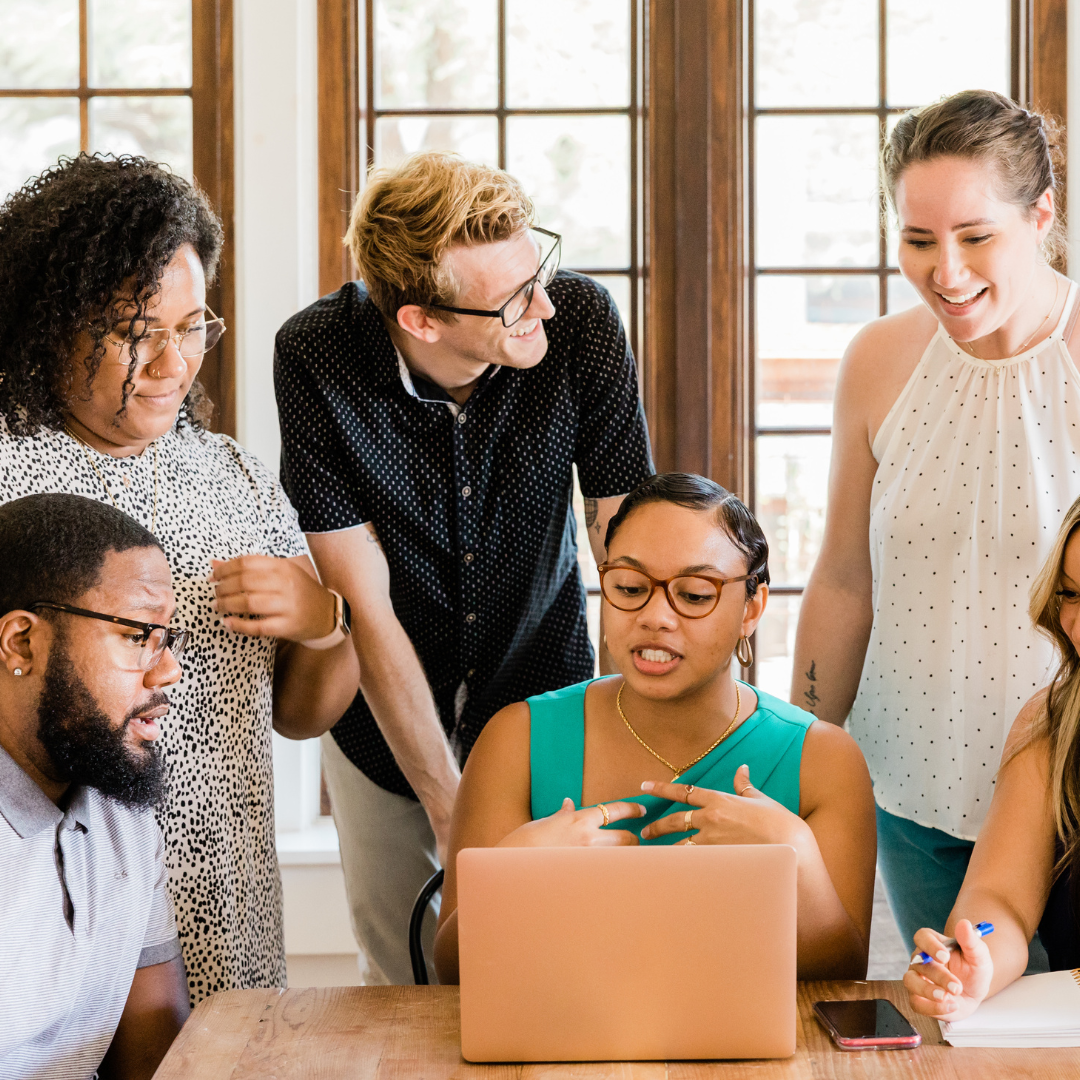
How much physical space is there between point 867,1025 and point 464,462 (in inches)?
40.5

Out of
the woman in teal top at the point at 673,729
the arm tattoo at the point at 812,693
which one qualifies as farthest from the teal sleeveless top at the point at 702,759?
the arm tattoo at the point at 812,693

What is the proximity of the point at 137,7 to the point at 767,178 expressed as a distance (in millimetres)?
1553

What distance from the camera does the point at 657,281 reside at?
2.92 meters

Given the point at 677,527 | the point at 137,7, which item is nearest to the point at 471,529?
the point at 677,527

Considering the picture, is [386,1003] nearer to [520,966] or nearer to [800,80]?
[520,966]

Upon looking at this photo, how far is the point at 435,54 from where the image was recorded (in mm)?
2939

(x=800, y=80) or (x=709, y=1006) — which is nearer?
(x=709, y=1006)

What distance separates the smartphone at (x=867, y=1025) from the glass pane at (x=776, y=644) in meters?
1.88

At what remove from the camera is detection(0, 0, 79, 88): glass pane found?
2912 millimetres

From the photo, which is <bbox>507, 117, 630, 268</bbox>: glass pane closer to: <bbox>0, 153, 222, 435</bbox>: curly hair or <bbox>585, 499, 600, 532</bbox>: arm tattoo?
<bbox>585, 499, 600, 532</bbox>: arm tattoo

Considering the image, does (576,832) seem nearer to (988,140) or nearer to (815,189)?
(988,140)

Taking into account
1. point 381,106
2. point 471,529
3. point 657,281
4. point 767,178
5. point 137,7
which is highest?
point 137,7

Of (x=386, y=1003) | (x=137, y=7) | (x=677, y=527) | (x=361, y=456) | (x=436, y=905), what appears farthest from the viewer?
(x=137, y=7)

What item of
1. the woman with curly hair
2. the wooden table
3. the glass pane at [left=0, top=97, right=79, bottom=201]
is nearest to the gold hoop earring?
the wooden table
